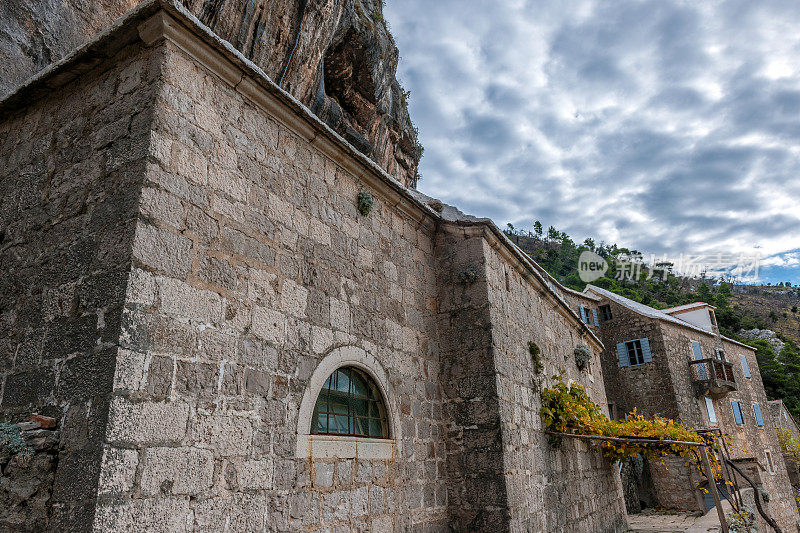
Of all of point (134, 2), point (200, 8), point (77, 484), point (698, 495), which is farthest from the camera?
point (698, 495)

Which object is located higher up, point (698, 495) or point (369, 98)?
point (369, 98)

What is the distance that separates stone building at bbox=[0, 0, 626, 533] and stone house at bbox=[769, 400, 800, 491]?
29.5 m

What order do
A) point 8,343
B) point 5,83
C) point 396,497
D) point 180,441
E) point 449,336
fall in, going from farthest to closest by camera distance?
point 449,336 < point 5,83 < point 396,497 < point 8,343 < point 180,441

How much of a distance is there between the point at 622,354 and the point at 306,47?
1975 centimetres

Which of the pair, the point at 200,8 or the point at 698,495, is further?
the point at 698,495

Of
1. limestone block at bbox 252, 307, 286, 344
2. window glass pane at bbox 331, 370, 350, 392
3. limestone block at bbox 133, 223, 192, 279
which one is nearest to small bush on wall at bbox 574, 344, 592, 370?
window glass pane at bbox 331, 370, 350, 392

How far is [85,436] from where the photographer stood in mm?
2721

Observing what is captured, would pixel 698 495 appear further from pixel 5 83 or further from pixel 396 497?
pixel 5 83

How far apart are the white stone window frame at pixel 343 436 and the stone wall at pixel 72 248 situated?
148 centimetres

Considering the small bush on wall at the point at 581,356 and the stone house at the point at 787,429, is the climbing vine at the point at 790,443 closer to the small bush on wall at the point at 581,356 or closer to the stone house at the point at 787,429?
the stone house at the point at 787,429

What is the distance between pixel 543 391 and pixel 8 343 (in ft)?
19.6

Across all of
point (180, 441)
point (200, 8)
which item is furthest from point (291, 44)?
point (180, 441)

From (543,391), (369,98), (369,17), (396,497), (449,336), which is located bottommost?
(396,497)

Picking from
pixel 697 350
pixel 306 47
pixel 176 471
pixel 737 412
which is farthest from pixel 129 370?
pixel 737 412
